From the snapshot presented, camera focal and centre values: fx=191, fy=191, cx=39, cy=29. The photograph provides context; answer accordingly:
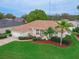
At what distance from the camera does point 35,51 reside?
37.9m

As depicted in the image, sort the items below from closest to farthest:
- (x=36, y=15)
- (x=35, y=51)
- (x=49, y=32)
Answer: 1. (x=35, y=51)
2. (x=49, y=32)
3. (x=36, y=15)

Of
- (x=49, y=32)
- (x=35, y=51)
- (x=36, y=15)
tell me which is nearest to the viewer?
(x=35, y=51)

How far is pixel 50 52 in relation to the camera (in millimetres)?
38031

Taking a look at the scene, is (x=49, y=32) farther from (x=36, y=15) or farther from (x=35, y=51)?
(x=36, y=15)

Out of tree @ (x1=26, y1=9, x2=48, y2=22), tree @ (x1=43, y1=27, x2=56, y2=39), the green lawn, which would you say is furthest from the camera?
tree @ (x1=26, y1=9, x2=48, y2=22)

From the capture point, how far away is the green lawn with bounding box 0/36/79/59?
1356 inches

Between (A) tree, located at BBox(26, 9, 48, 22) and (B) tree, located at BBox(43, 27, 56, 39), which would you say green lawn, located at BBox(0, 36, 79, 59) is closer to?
(B) tree, located at BBox(43, 27, 56, 39)

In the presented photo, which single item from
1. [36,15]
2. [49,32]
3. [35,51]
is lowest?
[35,51]

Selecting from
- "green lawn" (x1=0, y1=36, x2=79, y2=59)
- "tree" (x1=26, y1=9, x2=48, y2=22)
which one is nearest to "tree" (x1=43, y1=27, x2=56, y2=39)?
"green lawn" (x1=0, y1=36, x2=79, y2=59)

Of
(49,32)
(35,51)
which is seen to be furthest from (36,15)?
(35,51)

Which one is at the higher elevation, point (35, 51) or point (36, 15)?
point (36, 15)

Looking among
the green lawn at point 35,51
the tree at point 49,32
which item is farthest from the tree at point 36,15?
the green lawn at point 35,51

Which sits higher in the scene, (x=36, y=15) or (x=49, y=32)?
(x=36, y=15)

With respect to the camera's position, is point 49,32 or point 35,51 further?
point 49,32
